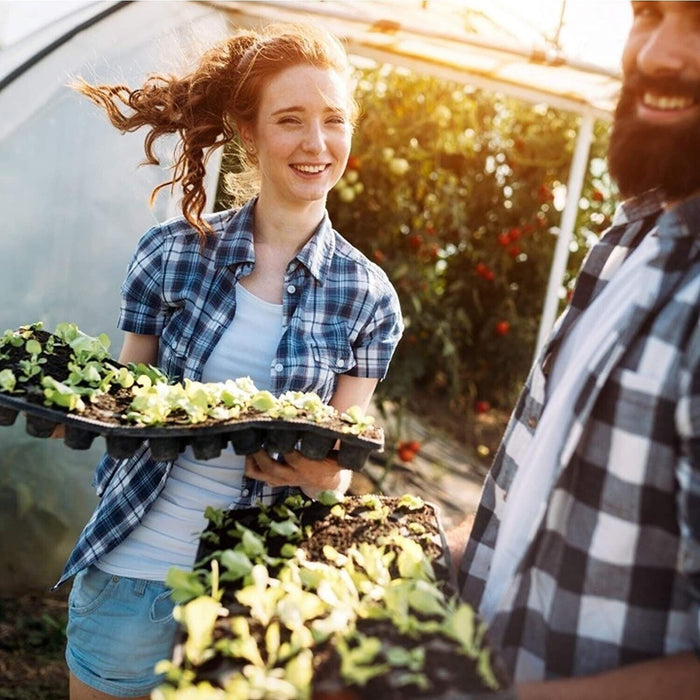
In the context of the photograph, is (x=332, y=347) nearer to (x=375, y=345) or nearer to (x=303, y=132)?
(x=375, y=345)

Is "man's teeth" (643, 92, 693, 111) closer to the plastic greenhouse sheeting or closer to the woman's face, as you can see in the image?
the woman's face

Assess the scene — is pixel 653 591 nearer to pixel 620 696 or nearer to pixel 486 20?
pixel 620 696

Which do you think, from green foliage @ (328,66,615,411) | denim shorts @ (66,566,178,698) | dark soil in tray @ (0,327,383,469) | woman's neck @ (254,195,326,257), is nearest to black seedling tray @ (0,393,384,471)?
dark soil in tray @ (0,327,383,469)

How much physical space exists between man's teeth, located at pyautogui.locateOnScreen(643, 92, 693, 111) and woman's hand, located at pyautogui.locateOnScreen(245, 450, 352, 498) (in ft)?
2.41

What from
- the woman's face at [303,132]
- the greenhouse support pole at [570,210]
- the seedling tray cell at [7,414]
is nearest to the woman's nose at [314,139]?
the woman's face at [303,132]

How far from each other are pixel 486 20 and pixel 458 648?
2668 mm

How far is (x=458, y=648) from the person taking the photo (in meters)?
0.85

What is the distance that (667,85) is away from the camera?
100 cm

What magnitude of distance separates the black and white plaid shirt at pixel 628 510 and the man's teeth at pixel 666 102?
12 cm

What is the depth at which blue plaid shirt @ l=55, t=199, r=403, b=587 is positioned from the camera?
1610 mm

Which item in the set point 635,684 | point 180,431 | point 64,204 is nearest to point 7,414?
point 180,431

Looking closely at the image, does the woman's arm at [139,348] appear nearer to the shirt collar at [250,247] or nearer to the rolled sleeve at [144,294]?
the rolled sleeve at [144,294]

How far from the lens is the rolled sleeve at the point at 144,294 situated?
172cm

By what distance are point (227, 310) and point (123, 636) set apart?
25.7 inches
